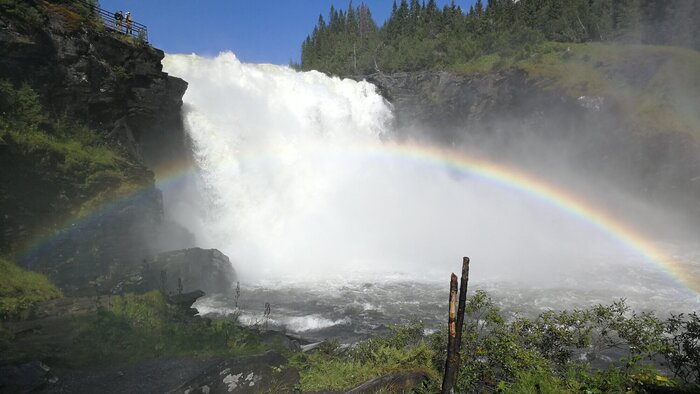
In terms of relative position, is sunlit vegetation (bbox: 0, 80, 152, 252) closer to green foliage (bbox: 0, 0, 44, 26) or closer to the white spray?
green foliage (bbox: 0, 0, 44, 26)

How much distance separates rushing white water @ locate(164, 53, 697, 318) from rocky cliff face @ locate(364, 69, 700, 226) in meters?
5.19

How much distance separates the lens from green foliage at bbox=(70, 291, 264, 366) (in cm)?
1087

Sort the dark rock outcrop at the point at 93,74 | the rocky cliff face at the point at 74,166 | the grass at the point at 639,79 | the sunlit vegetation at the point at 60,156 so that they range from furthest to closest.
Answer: the grass at the point at 639,79
the dark rock outcrop at the point at 93,74
the sunlit vegetation at the point at 60,156
the rocky cliff face at the point at 74,166

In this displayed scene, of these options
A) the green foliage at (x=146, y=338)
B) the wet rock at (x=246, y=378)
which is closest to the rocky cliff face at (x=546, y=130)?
the green foliage at (x=146, y=338)

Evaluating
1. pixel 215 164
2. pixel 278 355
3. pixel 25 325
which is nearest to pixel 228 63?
pixel 215 164

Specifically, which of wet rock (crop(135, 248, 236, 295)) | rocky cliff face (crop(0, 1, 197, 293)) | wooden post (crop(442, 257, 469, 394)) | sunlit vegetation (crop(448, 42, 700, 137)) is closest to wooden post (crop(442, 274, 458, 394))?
wooden post (crop(442, 257, 469, 394))

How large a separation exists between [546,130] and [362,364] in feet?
150

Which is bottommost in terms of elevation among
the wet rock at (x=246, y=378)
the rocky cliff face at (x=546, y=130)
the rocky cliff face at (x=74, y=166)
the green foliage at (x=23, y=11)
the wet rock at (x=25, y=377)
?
the wet rock at (x=25, y=377)

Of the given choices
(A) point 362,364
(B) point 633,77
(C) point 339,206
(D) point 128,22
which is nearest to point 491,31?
(B) point 633,77

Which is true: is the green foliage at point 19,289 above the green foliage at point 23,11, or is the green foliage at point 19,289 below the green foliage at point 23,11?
below

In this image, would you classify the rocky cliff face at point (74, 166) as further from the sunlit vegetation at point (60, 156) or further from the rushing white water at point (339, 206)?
the rushing white water at point (339, 206)

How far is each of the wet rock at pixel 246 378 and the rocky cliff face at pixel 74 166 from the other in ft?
37.8

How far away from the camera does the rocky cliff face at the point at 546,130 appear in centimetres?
3978

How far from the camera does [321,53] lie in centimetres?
10031
